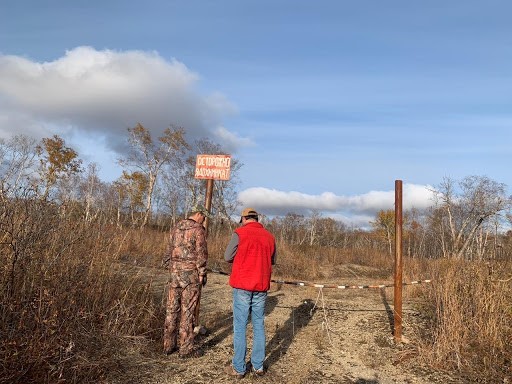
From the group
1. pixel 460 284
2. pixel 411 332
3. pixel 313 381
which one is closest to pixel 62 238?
pixel 313 381

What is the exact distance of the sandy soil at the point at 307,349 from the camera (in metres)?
4.54

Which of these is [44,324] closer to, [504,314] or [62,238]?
[62,238]

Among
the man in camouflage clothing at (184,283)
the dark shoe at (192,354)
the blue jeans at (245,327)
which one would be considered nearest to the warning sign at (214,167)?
the man in camouflage clothing at (184,283)

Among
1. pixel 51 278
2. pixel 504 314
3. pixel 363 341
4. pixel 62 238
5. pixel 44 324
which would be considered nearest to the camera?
pixel 44 324

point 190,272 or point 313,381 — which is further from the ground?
point 190,272

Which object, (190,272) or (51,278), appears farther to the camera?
(190,272)

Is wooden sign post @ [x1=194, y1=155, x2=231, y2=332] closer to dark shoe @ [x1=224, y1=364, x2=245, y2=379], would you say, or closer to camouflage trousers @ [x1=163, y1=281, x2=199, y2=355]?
camouflage trousers @ [x1=163, y1=281, x2=199, y2=355]

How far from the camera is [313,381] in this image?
4.58m

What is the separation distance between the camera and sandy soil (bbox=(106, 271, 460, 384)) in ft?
14.9

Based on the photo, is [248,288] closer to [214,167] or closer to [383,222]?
[214,167]

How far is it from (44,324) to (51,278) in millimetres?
695

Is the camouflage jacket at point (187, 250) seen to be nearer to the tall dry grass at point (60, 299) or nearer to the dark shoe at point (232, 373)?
the tall dry grass at point (60, 299)

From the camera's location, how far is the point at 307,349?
5.69 metres

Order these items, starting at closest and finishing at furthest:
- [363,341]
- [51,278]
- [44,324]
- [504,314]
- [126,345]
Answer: [44,324], [51,278], [126,345], [504,314], [363,341]
